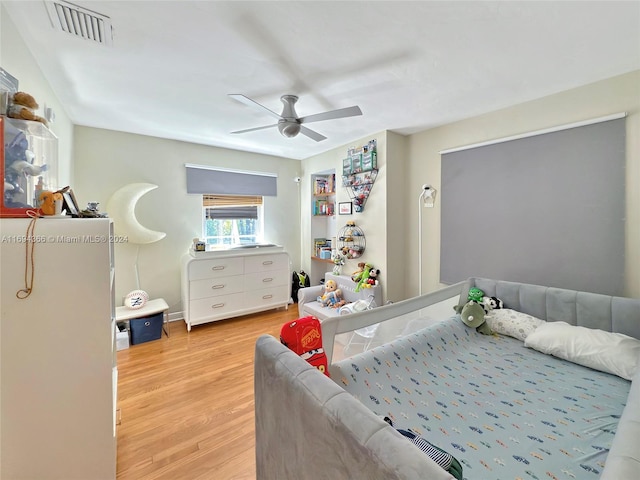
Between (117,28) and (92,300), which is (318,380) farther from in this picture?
(117,28)

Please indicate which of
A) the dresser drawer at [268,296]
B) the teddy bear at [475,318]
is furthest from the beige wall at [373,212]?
the teddy bear at [475,318]

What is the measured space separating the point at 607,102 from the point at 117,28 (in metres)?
3.26

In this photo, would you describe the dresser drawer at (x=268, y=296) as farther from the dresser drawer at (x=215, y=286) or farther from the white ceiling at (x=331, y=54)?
the white ceiling at (x=331, y=54)

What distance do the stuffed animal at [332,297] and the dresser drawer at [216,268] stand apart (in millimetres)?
1147

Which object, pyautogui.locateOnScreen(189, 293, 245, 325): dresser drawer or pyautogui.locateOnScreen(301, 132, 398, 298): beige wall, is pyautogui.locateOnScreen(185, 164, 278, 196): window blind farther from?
Answer: pyautogui.locateOnScreen(189, 293, 245, 325): dresser drawer

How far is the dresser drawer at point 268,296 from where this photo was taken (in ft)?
11.6

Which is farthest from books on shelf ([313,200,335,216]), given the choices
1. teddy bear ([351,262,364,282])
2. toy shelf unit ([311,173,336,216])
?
teddy bear ([351,262,364,282])

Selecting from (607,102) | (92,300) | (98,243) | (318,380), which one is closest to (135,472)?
(92,300)

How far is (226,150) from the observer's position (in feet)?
12.1

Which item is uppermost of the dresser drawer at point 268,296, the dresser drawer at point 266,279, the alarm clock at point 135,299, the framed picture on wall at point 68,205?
the framed picture on wall at point 68,205

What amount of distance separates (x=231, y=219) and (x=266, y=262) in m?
0.90

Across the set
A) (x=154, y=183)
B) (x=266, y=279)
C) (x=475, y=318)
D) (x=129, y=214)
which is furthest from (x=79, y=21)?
(x=475, y=318)

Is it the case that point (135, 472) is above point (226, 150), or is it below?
below

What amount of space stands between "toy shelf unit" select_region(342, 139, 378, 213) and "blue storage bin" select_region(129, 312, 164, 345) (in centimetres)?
270
